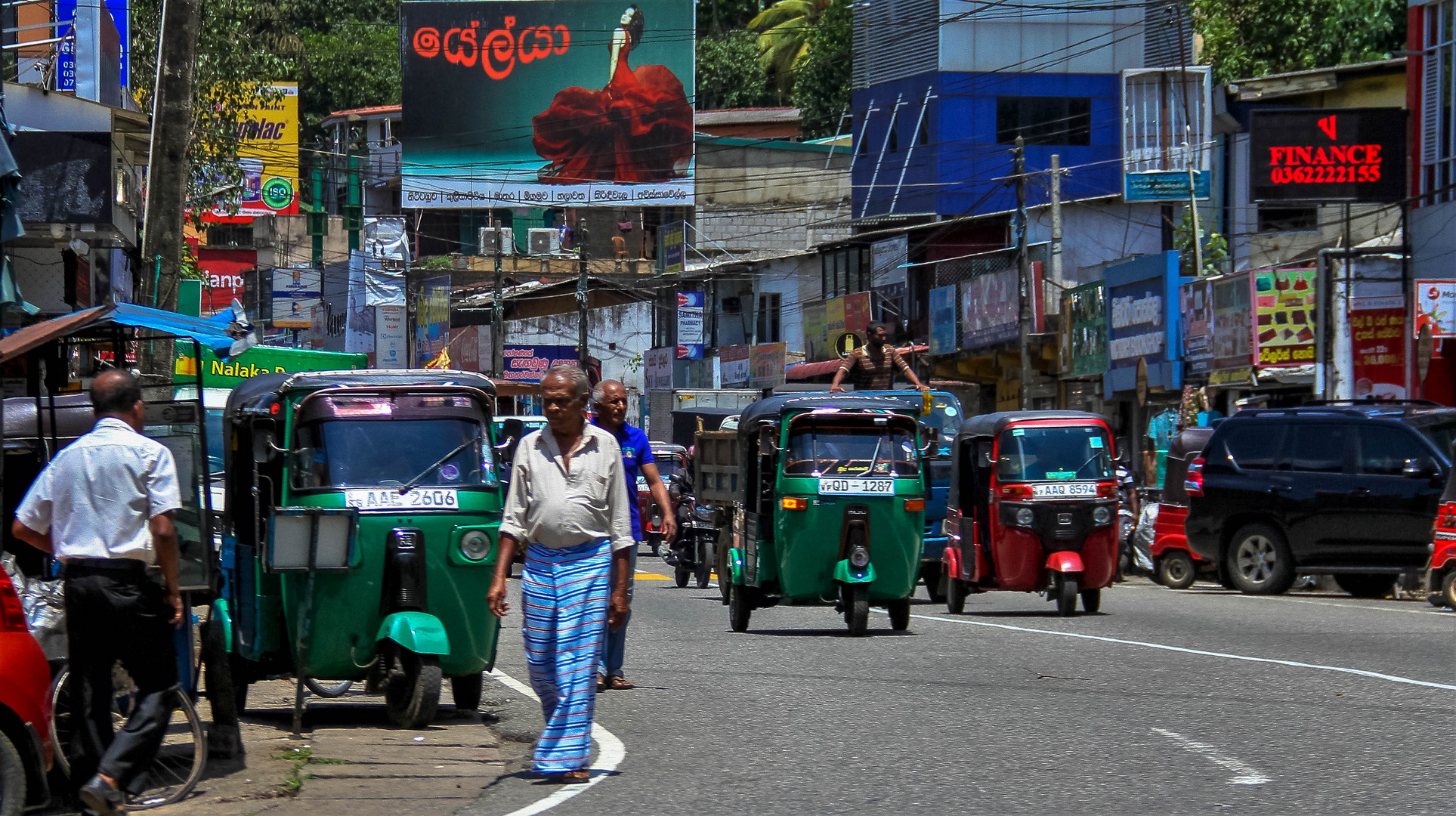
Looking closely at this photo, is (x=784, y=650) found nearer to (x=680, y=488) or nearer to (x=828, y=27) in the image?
(x=680, y=488)

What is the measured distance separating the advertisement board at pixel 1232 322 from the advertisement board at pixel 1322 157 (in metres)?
1.65

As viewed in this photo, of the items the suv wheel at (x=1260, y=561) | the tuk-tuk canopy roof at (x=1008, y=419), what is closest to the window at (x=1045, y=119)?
the suv wheel at (x=1260, y=561)

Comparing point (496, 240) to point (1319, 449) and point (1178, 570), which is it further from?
point (1319, 449)

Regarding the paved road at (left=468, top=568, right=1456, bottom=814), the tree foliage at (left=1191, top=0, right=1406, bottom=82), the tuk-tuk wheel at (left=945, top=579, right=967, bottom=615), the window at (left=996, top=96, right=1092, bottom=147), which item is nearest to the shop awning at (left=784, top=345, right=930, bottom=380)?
the window at (left=996, top=96, right=1092, bottom=147)

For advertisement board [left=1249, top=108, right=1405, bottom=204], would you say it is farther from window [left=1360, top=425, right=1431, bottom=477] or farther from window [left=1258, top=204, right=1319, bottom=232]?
window [left=1360, top=425, right=1431, bottom=477]

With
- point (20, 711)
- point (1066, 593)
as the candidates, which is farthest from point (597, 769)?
point (1066, 593)

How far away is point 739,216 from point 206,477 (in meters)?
57.2

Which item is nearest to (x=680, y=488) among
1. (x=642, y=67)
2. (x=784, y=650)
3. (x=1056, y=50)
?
(x=784, y=650)

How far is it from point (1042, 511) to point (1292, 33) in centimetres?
2742

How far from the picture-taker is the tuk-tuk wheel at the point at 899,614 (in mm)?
16469

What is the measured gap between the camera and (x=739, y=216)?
6600cm

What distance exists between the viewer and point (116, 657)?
764 centimetres

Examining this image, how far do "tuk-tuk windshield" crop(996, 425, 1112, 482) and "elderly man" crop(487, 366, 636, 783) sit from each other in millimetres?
10847

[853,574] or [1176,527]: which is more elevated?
[853,574]
